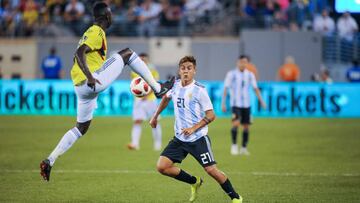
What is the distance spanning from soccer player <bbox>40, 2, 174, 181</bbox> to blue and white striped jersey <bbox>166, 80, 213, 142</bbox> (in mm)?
1085

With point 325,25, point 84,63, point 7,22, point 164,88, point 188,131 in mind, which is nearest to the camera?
point 188,131

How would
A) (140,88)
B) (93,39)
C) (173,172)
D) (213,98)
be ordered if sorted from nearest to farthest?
(173,172) → (93,39) → (140,88) → (213,98)

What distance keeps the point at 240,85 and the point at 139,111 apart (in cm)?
263

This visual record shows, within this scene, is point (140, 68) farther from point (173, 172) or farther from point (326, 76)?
point (326, 76)

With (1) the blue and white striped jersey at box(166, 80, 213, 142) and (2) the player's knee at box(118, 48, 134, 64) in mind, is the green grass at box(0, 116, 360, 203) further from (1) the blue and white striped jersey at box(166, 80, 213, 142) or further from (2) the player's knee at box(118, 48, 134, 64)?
(2) the player's knee at box(118, 48, 134, 64)

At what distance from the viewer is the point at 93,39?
11742 millimetres

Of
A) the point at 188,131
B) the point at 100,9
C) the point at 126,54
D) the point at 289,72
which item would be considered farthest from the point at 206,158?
the point at 289,72

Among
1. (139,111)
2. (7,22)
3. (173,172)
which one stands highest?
(7,22)

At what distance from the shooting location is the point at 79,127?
12.3 metres

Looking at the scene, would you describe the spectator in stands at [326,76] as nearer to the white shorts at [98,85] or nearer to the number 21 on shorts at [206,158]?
the white shorts at [98,85]

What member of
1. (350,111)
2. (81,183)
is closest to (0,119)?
(350,111)

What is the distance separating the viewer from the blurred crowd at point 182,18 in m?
33.6

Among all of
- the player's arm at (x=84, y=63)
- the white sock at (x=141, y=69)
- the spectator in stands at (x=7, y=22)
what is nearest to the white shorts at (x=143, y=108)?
the white sock at (x=141, y=69)

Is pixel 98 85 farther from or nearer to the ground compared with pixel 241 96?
farther from the ground
